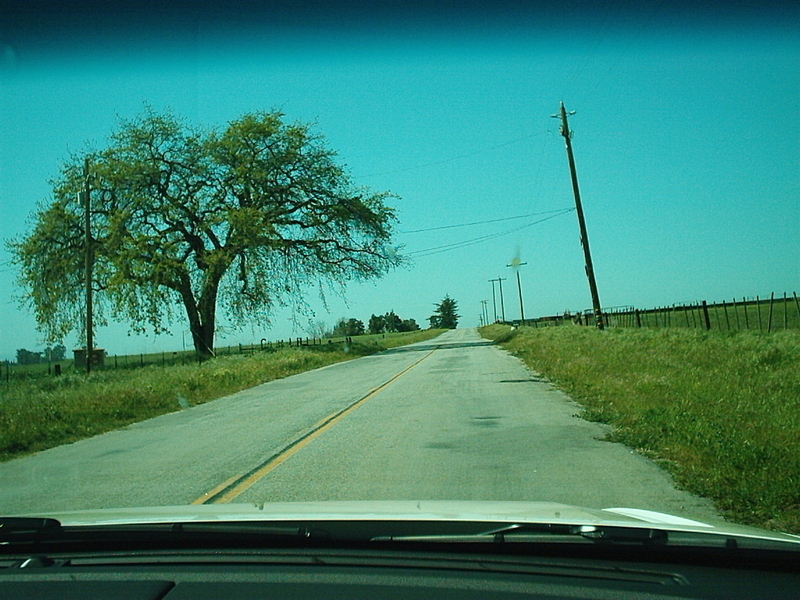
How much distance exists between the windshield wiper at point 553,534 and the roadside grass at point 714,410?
284 centimetres

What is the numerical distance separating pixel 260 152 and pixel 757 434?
38.0m

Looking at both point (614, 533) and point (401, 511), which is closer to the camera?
point (614, 533)

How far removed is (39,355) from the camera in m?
47.8

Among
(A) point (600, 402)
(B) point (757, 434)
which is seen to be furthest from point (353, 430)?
(B) point (757, 434)

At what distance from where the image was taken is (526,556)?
12.0 ft

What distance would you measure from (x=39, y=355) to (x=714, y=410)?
1812 inches

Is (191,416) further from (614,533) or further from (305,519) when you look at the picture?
(614,533)

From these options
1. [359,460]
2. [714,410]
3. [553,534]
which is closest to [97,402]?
[359,460]

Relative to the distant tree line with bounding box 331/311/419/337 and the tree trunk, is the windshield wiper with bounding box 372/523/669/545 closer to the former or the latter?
the tree trunk

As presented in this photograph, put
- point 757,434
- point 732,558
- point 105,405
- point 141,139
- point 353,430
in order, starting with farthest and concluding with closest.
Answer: point 141,139
point 105,405
point 353,430
point 757,434
point 732,558

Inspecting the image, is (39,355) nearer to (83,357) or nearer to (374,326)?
(83,357)

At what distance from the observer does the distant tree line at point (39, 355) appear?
41406 mm

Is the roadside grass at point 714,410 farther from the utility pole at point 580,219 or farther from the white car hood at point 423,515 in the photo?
the utility pole at point 580,219

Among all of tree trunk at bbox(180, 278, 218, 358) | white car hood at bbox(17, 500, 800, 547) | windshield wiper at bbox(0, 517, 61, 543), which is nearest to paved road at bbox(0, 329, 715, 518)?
white car hood at bbox(17, 500, 800, 547)
